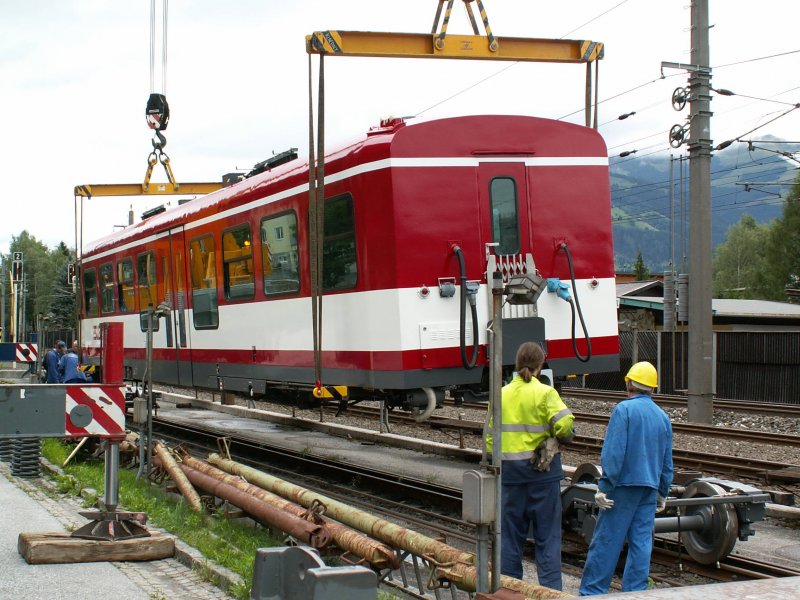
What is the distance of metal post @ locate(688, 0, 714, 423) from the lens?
55.9 ft

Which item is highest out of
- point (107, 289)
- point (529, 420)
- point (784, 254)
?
point (784, 254)

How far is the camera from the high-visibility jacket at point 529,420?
6.38m

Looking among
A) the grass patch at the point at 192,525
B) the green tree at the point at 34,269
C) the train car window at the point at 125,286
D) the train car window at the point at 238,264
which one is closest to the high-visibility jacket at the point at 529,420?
the grass patch at the point at 192,525

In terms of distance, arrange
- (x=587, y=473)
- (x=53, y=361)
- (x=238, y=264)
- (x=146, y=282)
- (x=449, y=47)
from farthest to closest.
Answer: (x=53, y=361) → (x=146, y=282) → (x=238, y=264) → (x=449, y=47) → (x=587, y=473)

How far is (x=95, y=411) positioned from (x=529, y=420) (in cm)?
339

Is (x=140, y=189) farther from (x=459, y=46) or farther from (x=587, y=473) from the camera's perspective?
(x=587, y=473)

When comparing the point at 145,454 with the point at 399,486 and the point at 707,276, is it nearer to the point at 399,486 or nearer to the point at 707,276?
→ the point at 399,486

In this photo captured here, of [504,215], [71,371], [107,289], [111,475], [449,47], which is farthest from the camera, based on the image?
[107,289]

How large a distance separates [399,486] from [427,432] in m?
5.89

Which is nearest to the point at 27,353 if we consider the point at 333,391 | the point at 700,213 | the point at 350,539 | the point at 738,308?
the point at 333,391

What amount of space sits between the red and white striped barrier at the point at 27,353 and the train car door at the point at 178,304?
1061 centimetres

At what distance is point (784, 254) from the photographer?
6912 centimetres

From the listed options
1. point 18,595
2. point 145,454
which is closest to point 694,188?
point 145,454

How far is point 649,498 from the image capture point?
19.9 ft
